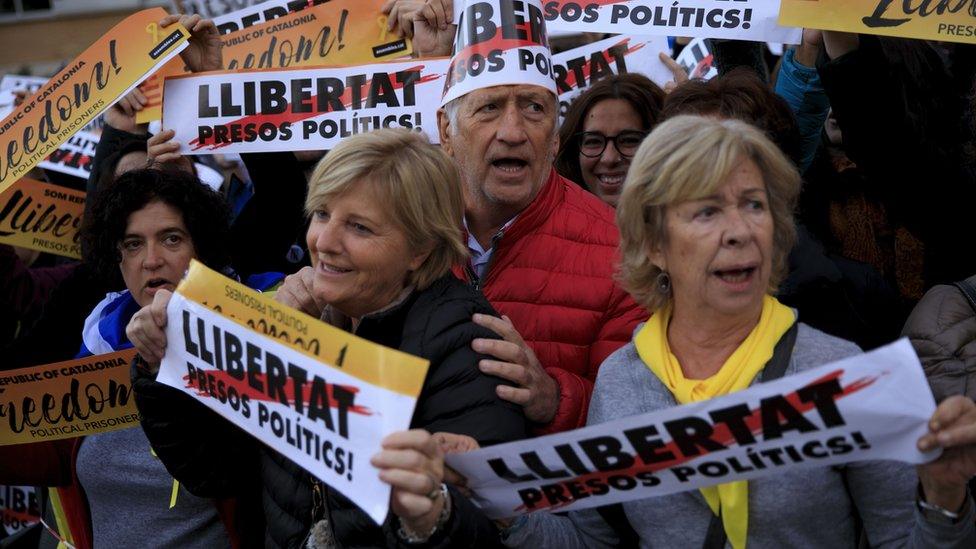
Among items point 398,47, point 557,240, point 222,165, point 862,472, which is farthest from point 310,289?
point 222,165

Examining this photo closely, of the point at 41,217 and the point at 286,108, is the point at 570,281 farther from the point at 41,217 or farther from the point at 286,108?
the point at 41,217

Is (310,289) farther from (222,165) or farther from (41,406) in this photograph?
(222,165)


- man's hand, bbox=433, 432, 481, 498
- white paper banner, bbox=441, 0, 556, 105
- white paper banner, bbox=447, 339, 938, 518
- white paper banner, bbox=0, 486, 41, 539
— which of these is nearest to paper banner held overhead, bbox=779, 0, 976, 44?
white paper banner, bbox=441, 0, 556, 105

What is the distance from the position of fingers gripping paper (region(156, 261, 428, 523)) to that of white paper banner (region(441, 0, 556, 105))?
1.24 metres

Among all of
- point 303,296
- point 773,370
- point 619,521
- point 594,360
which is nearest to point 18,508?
point 303,296

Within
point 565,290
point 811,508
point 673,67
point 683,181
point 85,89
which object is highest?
point 673,67

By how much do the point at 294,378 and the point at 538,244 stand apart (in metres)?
1.10

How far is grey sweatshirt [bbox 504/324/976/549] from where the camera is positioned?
2.56 m

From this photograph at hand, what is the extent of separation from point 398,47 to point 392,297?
215 centimetres

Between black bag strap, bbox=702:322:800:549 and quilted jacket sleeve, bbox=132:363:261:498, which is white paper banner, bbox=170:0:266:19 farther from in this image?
black bag strap, bbox=702:322:800:549

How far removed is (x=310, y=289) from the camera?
131 inches

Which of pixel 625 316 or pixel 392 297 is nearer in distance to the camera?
pixel 392 297

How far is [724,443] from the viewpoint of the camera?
2.50m

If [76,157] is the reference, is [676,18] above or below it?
below
